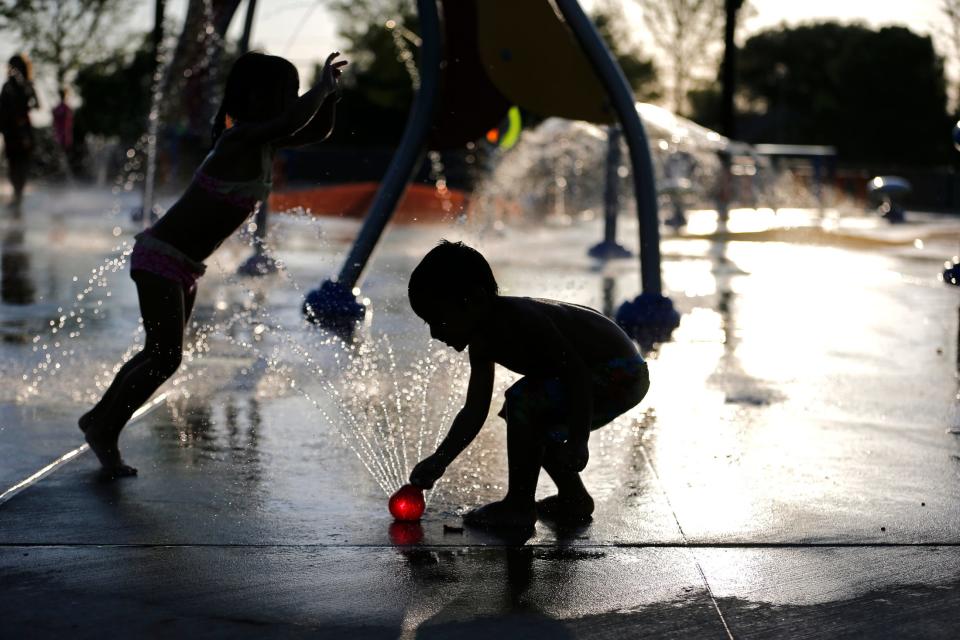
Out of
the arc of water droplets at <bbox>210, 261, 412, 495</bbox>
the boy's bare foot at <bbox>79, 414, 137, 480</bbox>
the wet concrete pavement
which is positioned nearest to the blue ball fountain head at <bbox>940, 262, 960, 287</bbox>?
the wet concrete pavement

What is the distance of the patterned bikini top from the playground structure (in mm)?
3281

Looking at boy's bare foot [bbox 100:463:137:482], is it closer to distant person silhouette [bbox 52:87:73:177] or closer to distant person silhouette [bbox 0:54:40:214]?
distant person silhouette [bbox 0:54:40:214]

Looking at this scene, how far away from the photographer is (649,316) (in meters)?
8.17

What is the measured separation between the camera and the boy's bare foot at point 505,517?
392 cm

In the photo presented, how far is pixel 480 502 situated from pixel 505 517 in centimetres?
30

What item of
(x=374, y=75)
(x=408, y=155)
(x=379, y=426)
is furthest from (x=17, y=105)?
(x=374, y=75)

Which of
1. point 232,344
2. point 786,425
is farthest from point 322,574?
point 232,344

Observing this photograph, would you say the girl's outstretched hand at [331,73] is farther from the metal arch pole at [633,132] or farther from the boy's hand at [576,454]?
the metal arch pole at [633,132]

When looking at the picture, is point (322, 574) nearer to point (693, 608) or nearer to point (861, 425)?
point (693, 608)

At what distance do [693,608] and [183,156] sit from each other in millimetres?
20292

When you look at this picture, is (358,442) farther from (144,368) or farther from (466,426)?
(466,426)

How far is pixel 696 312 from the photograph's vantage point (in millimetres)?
9180

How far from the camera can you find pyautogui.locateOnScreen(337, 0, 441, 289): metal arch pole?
8367 mm

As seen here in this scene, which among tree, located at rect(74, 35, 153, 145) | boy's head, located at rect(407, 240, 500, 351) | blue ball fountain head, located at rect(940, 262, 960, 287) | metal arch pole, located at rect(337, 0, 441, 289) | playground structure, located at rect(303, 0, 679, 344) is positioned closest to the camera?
boy's head, located at rect(407, 240, 500, 351)
